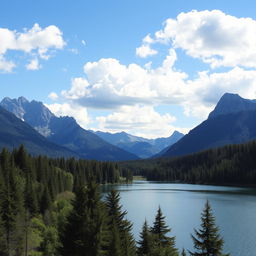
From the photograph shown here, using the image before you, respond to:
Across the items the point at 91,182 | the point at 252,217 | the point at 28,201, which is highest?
the point at 91,182

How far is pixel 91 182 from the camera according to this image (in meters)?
32.6

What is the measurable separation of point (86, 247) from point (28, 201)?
184ft

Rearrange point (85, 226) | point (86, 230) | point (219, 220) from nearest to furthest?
1. point (86, 230)
2. point (85, 226)
3. point (219, 220)

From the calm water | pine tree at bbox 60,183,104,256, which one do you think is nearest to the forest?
pine tree at bbox 60,183,104,256

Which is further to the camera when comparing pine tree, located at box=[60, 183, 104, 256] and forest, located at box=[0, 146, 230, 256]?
forest, located at box=[0, 146, 230, 256]

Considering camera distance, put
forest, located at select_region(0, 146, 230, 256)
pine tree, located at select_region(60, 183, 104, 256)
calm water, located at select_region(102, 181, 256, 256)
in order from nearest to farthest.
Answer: pine tree, located at select_region(60, 183, 104, 256), forest, located at select_region(0, 146, 230, 256), calm water, located at select_region(102, 181, 256, 256)

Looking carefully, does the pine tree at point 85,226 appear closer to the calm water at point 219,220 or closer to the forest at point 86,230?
the forest at point 86,230

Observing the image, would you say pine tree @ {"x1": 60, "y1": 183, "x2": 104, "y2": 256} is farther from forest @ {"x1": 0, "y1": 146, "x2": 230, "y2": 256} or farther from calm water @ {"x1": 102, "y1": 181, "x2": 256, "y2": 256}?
calm water @ {"x1": 102, "y1": 181, "x2": 256, "y2": 256}

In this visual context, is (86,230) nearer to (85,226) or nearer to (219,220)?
(85,226)

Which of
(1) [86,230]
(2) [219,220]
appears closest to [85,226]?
(1) [86,230]

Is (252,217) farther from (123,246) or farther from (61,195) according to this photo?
(123,246)

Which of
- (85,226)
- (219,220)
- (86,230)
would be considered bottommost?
(219,220)

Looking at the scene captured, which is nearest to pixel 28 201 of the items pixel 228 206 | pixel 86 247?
pixel 86 247

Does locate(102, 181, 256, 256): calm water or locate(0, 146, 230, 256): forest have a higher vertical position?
locate(0, 146, 230, 256): forest
